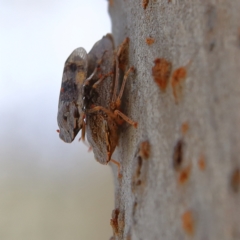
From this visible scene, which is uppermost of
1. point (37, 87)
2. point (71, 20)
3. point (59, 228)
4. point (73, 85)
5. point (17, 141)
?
point (71, 20)

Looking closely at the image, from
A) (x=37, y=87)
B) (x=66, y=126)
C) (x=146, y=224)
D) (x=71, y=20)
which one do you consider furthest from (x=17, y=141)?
(x=146, y=224)

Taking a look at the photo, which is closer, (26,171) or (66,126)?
(66,126)

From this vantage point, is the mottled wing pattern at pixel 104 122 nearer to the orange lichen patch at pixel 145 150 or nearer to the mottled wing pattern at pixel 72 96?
the mottled wing pattern at pixel 72 96

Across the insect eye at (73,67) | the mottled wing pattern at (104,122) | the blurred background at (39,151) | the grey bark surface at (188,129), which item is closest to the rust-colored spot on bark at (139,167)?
the grey bark surface at (188,129)

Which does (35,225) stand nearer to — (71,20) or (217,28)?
(71,20)

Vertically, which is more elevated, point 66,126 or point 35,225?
point 66,126

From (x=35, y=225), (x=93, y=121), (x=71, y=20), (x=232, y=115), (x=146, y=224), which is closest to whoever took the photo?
(x=232, y=115)

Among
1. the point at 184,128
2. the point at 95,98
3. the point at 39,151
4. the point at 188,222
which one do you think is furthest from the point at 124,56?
the point at 39,151

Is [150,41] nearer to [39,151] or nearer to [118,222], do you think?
[118,222]
